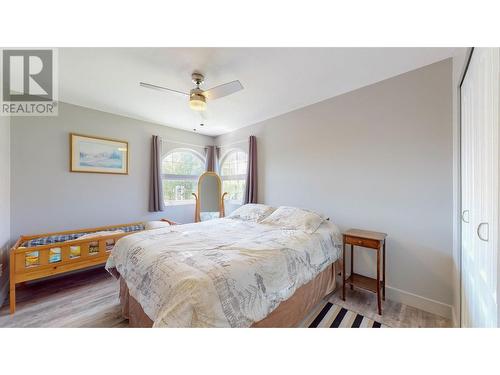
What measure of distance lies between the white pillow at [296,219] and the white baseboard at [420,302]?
3.50 ft

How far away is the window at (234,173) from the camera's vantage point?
3949 mm

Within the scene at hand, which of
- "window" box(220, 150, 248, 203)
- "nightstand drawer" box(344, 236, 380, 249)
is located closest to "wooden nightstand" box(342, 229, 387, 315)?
"nightstand drawer" box(344, 236, 380, 249)

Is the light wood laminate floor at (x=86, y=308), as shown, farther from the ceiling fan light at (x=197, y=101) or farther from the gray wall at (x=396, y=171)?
the ceiling fan light at (x=197, y=101)

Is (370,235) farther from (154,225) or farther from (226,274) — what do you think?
(154,225)

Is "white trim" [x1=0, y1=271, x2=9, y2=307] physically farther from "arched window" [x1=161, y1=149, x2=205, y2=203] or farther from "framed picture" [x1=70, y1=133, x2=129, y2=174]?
"arched window" [x1=161, y1=149, x2=205, y2=203]

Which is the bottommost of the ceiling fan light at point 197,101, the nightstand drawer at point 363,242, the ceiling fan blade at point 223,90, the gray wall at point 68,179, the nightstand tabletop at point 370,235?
the nightstand drawer at point 363,242

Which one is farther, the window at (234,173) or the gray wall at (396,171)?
the window at (234,173)

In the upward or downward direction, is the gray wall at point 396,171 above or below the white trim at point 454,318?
above

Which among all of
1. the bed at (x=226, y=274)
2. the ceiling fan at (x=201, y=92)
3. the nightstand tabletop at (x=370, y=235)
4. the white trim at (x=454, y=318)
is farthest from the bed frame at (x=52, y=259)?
the white trim at (x=454, y=318)

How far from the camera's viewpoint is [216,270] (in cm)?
119

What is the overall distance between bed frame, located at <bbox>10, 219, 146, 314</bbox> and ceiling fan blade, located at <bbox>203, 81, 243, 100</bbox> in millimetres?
2233

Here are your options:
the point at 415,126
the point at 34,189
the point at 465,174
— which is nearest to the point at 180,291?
the point at 465,174

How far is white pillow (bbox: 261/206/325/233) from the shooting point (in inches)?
87.0

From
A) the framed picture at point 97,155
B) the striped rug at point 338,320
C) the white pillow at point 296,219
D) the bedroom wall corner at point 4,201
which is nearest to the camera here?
the striped rug at point 338,320
